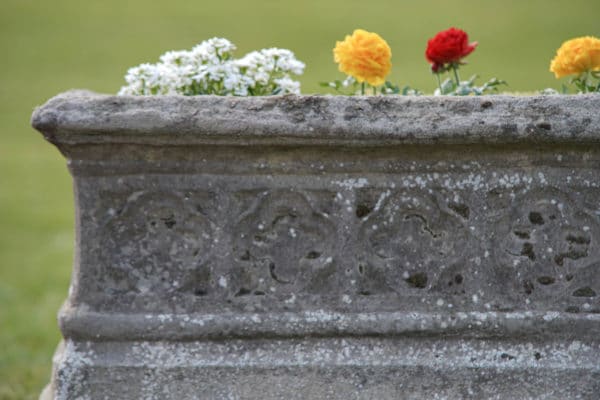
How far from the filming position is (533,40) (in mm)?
12992

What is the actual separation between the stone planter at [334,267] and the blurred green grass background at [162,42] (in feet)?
14.0

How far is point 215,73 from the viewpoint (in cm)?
237

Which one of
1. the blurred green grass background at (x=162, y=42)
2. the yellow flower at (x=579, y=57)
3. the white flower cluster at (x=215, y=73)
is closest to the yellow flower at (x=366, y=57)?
the white flower cluster at (x=215, y=73)

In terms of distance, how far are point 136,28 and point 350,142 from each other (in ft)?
42.8

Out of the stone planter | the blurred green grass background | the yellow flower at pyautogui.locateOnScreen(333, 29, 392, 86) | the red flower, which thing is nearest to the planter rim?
the stone planter

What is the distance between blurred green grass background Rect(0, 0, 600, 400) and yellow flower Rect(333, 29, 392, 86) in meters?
4.39

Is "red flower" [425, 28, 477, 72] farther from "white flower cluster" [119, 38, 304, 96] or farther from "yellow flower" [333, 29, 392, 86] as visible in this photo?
"white flower cluster" [119, 38, 304, 96]

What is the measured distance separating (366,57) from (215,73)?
1.56 feet

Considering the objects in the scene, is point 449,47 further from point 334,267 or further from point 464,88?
point 334,267

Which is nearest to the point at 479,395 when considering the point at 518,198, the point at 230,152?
the point at 518,198

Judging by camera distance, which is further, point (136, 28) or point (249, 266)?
point (136, 28)

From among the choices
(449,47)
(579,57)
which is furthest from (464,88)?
(579,57)

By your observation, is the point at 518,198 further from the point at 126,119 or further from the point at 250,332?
the point at 126,119

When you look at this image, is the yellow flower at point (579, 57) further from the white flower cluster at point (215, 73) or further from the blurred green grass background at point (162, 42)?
the blurred green grass background at point (162, 42)
